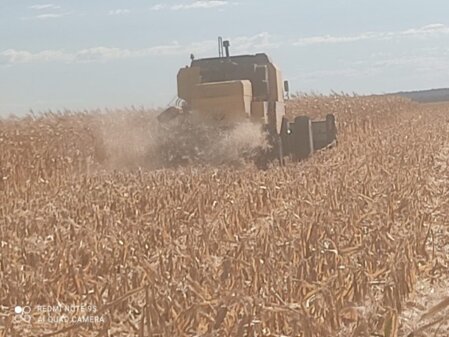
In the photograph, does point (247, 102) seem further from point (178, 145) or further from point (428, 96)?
point (428, 96)

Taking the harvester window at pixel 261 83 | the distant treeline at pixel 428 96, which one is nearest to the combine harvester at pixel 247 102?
the harvester window at pixel 261 83

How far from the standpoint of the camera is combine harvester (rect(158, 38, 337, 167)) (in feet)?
49.0

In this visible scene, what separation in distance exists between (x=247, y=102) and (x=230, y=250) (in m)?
8.83

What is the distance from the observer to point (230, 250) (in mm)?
6309

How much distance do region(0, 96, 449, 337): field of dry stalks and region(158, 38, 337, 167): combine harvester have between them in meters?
1.80

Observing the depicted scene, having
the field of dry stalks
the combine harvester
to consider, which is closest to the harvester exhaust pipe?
the combine harvester

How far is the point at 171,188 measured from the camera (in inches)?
412

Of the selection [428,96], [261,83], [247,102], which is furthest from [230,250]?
[428,96]

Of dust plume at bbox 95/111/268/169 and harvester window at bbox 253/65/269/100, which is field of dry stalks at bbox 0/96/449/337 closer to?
dust plume at bbox 95/111/268/169

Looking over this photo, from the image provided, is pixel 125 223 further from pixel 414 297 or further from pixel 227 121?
pixel 227 121

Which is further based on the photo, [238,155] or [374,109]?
[374,109]

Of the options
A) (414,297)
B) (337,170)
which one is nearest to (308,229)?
(414,297)

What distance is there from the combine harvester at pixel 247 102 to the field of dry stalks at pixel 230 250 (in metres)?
1.80

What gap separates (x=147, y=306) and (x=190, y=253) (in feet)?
5.04
